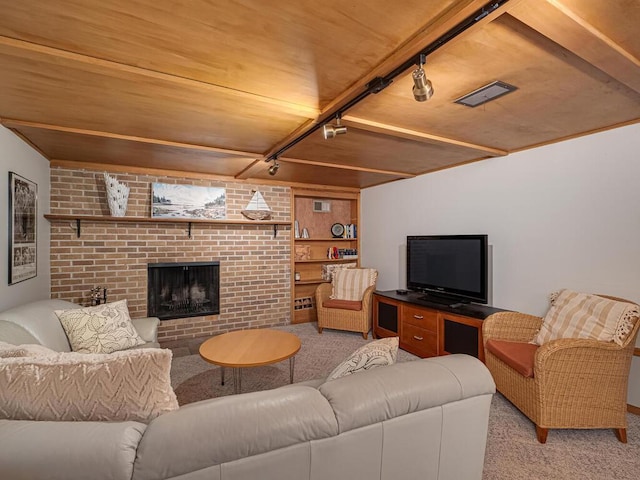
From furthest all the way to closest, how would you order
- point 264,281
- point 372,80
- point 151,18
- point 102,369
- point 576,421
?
1. point 264,281
2. point 576,421
3. point 372,80
4. point 151,18
5. point 102,369

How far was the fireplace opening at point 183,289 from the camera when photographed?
400 centimetres

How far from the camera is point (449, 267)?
141 inches

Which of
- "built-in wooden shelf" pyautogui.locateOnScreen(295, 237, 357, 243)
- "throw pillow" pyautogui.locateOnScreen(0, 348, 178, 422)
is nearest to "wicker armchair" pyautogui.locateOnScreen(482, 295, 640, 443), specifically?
"throw pillow" pyautogui.locateOnScreen(0, 348, 178, 422)

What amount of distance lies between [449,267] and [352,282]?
1425 mm

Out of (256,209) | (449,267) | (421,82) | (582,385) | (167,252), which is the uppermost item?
(421,82)

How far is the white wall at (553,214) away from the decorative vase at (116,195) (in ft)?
11.9

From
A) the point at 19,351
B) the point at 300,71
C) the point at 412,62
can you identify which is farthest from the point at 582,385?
the point at 19,351

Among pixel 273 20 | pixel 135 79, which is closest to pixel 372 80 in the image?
pixel 273 20

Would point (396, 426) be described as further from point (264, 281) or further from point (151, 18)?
point (264, 281)

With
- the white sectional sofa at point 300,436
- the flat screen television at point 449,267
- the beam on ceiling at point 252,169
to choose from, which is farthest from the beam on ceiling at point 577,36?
the beam on ceiling at point 252,169

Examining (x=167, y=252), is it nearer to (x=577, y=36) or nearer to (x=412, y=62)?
(x=412, y=62)

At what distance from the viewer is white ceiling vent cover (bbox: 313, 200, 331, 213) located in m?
5.36

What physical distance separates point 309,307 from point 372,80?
392 cm

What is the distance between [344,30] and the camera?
4.33ft
